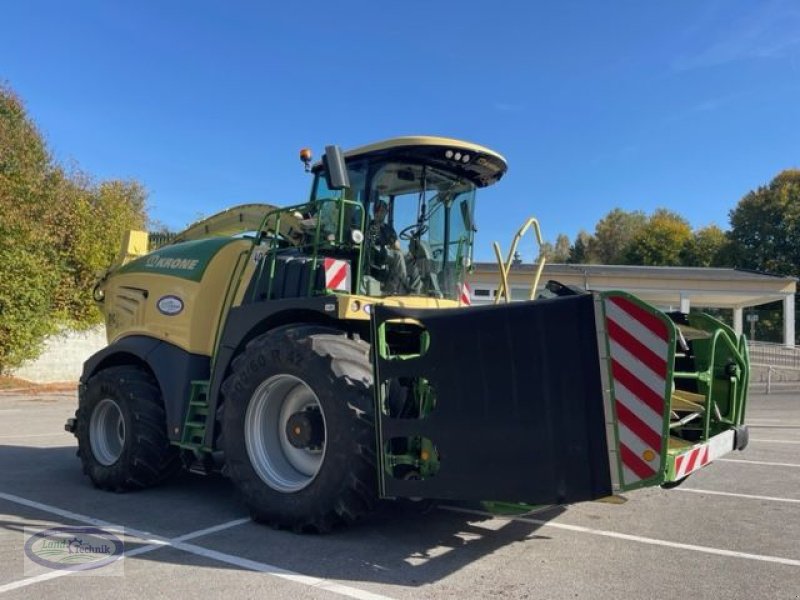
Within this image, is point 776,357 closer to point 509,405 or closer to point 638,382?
point 638,382

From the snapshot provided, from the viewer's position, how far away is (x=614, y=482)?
3641 millimetres

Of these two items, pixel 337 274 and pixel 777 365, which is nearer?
pixel 337 274

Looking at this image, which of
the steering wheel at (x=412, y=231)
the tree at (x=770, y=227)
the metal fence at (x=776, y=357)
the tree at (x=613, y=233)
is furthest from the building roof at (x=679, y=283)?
the tree at (x=613, y=233)

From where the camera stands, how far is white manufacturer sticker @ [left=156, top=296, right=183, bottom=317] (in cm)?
630

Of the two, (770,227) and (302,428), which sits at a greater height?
(770,227)

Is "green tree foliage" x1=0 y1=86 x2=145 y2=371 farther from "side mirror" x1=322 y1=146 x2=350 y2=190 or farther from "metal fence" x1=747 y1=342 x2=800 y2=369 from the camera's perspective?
"metal fence" x1=747 y1=342 x2=800 y2=369

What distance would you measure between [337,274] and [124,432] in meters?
2.75

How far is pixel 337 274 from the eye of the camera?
5.12 metres

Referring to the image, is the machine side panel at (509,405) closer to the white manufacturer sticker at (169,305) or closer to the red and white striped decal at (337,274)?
the red and white striped decal at (337,274)

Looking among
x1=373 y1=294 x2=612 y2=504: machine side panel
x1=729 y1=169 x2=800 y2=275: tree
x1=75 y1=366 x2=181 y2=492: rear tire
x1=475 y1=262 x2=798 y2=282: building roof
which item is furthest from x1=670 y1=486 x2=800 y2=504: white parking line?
x1=729 y1=169 x2=800 y2=275: tree

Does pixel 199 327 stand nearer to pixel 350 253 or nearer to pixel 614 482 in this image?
pixel 350 253

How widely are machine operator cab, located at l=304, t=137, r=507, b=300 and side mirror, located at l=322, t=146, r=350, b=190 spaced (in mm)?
290

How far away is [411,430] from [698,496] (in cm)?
348

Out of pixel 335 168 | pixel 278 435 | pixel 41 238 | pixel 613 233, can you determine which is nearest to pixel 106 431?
pixel 278 435
